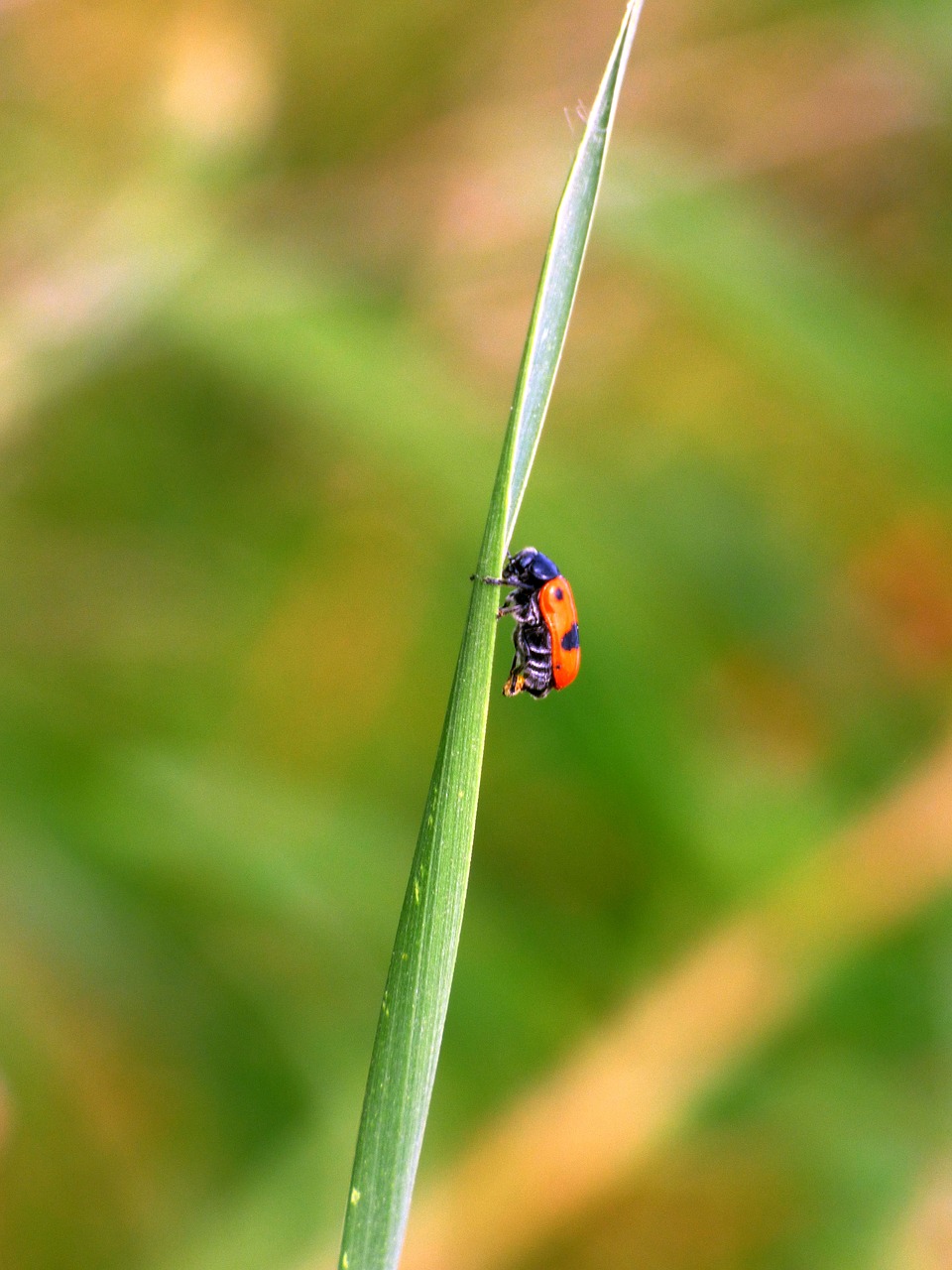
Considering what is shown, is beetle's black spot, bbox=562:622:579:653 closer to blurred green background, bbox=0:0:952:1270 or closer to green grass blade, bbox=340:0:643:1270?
blurred green background, bbox=0:0:952:1270

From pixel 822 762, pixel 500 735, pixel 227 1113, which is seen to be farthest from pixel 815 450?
pixel 227 1113

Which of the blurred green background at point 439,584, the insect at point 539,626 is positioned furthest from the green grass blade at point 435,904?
the blurred green background at point 439,584

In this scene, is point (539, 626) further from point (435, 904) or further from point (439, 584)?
point (435, 904)

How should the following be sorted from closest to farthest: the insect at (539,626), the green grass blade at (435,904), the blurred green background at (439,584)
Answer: the green grass blade at (435,904)
the insect at (539,626)
the blurred green background at (439,584)

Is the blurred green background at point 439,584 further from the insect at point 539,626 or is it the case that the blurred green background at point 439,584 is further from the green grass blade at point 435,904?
the green grass blade at point 435,904

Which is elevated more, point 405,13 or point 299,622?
point 405,13

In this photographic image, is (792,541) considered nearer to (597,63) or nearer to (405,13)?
(597,63)
